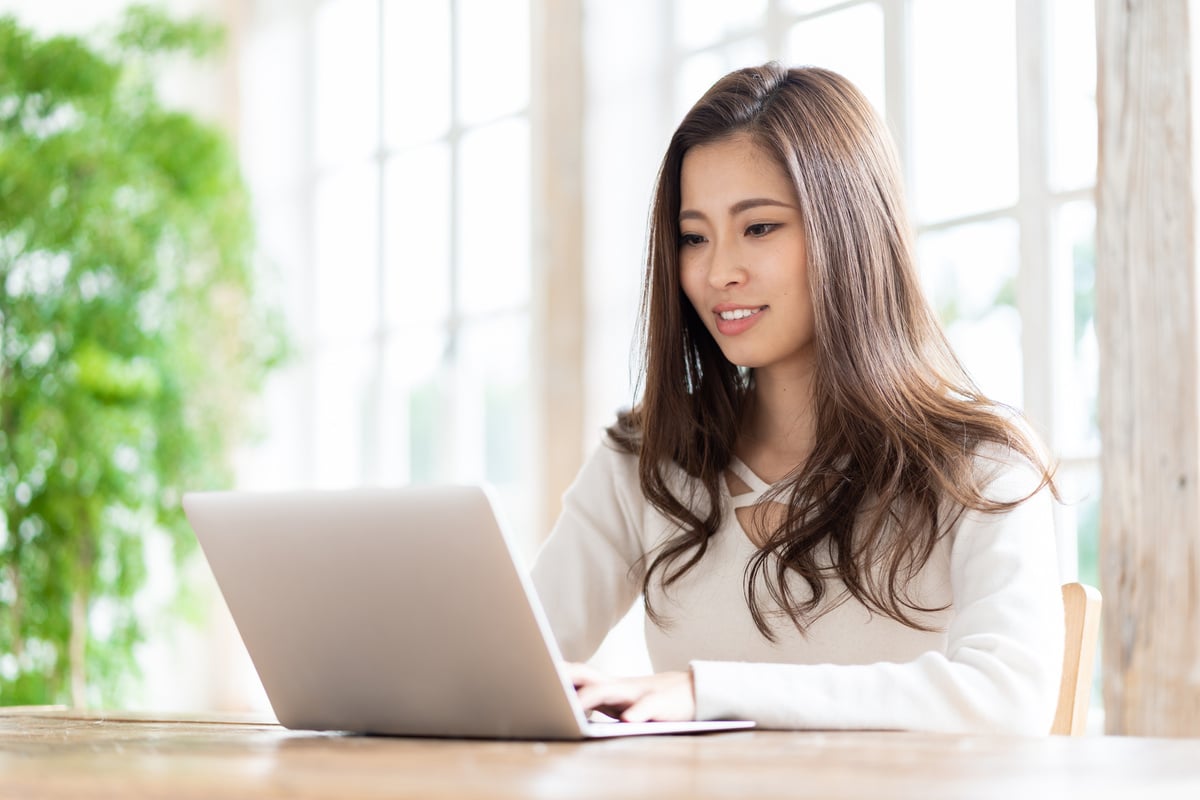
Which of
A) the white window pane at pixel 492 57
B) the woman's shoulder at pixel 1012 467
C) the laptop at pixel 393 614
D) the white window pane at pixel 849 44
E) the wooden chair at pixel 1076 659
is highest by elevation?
the white window pane at pixel 492 57

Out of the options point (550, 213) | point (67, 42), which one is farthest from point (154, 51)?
point (550, 213)

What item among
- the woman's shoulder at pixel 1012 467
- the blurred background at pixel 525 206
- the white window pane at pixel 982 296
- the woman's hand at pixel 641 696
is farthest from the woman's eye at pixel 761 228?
the white window pane at pixel 982 296

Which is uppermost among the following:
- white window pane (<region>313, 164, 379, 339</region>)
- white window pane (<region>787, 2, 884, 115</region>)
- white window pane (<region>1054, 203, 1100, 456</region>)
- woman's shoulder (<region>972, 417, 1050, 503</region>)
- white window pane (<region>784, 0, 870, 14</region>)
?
white window pane (<region>784, 0, 870, 14</region>)

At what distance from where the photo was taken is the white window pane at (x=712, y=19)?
3.16m

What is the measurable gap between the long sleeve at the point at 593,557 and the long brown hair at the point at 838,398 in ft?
0.19

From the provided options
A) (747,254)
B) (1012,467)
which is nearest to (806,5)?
(747,254)

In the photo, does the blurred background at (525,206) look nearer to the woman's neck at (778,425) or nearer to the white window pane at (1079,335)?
the white window pane at (1079,335)

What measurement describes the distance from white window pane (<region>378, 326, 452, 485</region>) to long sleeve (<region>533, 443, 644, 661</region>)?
2.33 m

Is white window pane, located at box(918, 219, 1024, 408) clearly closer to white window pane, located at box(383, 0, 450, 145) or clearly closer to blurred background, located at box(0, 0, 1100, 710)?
blurred background, located at box(0, 0, 1100, 710)

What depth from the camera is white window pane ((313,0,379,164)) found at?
14.7 ft

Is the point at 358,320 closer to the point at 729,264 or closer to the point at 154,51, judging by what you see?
the point at 154,51

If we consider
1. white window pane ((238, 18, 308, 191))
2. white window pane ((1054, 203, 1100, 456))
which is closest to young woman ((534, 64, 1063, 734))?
white window pane ((1054, 203, 1100, 456))

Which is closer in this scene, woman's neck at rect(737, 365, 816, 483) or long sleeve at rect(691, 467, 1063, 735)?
long sleeve at rect(691, 467, 1063, 735)

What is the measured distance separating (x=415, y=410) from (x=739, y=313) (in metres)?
2.73
